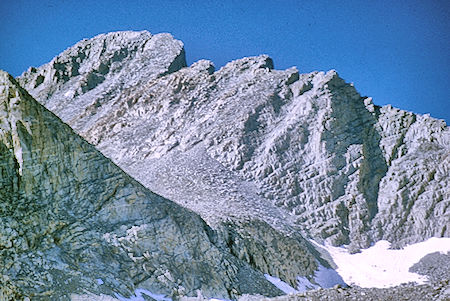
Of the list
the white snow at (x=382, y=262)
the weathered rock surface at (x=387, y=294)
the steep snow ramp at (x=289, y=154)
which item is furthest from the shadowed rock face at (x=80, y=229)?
the white snow at (x=382, y=262)

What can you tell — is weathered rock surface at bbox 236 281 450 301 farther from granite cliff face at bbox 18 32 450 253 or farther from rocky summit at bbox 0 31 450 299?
granite cliff face at bbox 18 32 450 253

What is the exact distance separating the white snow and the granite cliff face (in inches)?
39.3

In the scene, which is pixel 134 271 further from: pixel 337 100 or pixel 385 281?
pixel 337 100

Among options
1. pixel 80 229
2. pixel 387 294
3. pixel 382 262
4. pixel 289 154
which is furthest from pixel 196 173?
pixel 387 294

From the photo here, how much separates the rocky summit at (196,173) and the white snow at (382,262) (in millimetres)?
853

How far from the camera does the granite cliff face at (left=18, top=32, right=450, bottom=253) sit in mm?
41281

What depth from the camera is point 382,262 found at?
38188mm

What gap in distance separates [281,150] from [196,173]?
9.27m

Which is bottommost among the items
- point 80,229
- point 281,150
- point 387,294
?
point 387,294

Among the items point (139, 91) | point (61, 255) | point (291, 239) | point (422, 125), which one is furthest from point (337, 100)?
point (61, 255)

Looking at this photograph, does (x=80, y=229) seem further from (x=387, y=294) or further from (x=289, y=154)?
(x=289, y=154)

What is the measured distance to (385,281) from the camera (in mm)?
35156

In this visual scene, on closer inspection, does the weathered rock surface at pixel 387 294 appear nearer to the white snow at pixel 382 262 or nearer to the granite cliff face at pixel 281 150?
the granite cliff face at pixel 281 150

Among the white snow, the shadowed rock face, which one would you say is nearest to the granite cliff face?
the white snow
